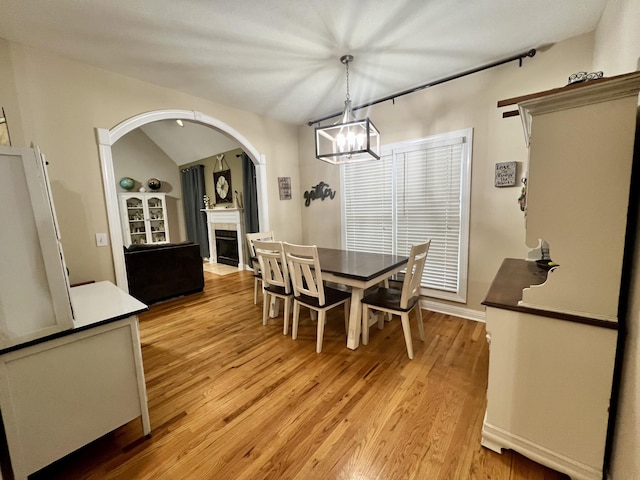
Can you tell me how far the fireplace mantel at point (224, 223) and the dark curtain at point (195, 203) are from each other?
0.23 m

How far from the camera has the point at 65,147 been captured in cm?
230

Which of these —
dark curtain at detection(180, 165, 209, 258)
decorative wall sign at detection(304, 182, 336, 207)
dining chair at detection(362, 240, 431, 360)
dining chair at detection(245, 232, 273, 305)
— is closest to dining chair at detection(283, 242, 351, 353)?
dining chair at detection(362, 240, 431, 360)

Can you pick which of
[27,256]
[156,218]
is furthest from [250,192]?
[27,256]

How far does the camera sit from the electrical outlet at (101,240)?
2494 mm

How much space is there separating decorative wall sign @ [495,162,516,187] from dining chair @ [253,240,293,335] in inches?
87.4

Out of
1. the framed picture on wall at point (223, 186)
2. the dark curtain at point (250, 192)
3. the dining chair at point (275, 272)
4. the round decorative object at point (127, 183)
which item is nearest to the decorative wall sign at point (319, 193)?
the dark curtain at point (250, 192)

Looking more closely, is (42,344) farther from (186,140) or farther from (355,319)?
(186,140)

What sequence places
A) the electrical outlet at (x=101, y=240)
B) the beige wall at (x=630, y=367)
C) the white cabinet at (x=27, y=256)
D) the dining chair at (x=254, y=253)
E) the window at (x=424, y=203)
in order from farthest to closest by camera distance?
the dining chair at (x=254, y=253), the window at (x=424, y=203), the electrical outlet at (x=101, y=240), the white cabinet at (x=27, y=256), the beige wall at (x=630, y=367)

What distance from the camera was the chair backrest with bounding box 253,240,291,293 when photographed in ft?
8.25

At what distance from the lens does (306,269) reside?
230 centimetres

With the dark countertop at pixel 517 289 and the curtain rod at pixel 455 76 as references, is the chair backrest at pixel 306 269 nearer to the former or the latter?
the dark countertop at pixel 517 289

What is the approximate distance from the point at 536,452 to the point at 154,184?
7.69 metres

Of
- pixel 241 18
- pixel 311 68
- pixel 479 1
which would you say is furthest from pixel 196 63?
pixel 479 1

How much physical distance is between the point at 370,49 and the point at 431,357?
8.68 feet
